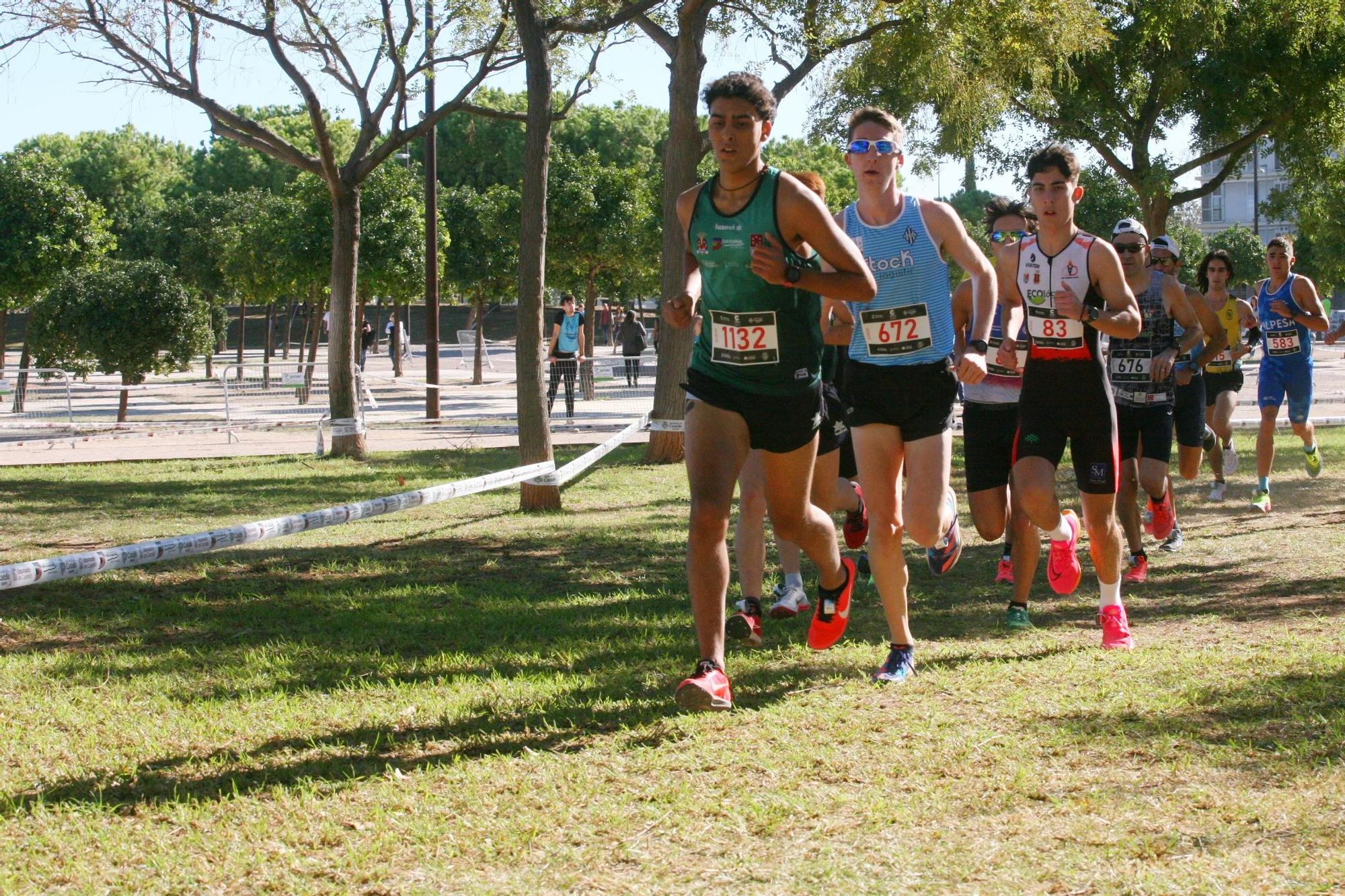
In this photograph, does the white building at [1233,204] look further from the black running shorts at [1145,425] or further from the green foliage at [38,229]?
the black running shorts at [1145,425]

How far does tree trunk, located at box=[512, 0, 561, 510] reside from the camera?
34.8 ft

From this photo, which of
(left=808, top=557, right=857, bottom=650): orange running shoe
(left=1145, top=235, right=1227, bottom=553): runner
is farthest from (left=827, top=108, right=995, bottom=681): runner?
(left=1145, top=235, right=1227, bottom=553): runner

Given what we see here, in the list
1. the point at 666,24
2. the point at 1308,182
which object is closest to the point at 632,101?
the point at 666,24

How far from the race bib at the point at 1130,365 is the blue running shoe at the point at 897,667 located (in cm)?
350

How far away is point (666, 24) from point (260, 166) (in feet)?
220

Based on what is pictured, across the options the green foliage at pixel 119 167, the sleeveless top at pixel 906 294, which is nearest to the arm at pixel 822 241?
the sleeveless top at pixel 906 294

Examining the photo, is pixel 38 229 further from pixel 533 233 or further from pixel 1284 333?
pixel 1284 333

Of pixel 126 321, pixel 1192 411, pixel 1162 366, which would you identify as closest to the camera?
pixel 1162 366

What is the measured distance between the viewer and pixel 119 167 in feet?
257

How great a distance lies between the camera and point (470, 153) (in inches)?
2827

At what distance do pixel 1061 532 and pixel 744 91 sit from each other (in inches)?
109

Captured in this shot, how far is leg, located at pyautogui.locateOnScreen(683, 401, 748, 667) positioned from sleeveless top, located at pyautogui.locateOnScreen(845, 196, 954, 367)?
930 mm

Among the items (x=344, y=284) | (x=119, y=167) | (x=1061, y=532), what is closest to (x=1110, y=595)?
(x=1061, y=532)

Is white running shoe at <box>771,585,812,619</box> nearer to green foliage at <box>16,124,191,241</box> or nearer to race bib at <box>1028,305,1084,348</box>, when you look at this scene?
race bib at <box>1028,305,1084,348</box>
